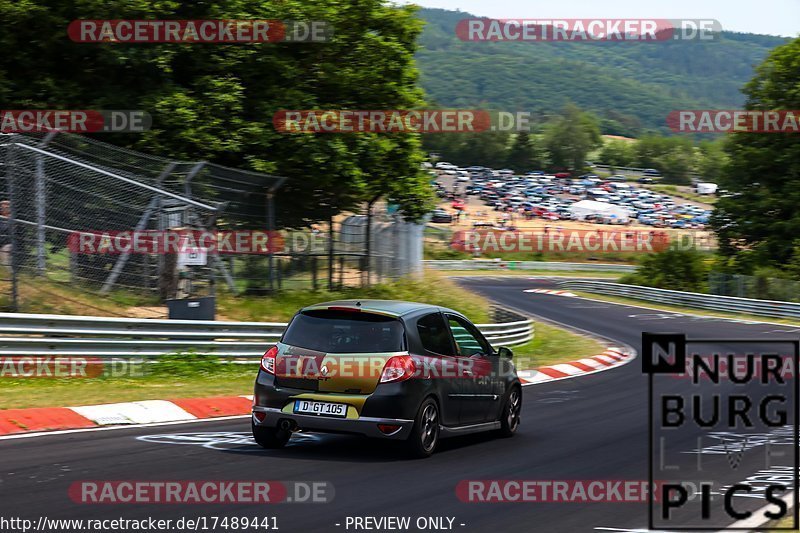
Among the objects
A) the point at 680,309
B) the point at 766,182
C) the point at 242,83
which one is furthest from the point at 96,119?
the point at 766,182

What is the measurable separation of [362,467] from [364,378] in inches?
33.0

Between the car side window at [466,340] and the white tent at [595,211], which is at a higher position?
the white tent at [595,211]

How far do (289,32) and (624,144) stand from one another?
174205 millimetres

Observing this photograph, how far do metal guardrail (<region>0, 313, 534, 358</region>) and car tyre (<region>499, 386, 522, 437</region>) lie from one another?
6071 mm

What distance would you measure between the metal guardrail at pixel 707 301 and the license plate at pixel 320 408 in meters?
33.2

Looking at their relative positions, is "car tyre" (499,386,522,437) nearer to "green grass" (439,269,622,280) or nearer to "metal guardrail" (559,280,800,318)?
"metal guardrail" (559,280,800,318)

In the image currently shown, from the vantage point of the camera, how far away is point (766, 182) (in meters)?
49.0

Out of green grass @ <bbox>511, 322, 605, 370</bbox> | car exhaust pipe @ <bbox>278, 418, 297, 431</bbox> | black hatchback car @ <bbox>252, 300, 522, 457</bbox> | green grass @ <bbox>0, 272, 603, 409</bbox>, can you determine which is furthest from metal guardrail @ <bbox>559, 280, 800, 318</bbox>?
car exhaust pipe @ <bbox>278, 418, 297, 431</bbox>

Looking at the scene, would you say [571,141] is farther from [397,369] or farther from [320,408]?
[320,408]

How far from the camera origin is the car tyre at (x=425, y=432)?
29.5ft

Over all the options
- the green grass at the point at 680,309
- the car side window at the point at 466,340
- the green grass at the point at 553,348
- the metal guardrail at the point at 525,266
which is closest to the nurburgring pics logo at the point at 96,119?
the green grass at the point at 553,348

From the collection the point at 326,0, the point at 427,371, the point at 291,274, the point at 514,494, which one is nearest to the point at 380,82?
the point at 326,0

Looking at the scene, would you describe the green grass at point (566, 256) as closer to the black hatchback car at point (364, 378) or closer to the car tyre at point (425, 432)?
the black hatchback car at point (364, 378)

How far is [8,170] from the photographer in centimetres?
1407
